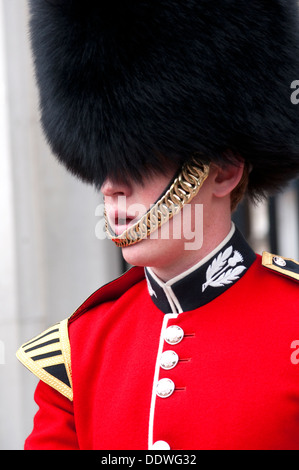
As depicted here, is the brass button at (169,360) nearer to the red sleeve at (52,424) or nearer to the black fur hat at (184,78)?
the red sleeve at (52,424)

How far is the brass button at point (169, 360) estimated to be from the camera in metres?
1.53

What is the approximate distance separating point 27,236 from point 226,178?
2.34m

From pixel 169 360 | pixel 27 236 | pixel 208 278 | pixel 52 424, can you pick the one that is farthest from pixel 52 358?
pixel 27 236

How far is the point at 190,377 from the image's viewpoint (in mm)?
1498

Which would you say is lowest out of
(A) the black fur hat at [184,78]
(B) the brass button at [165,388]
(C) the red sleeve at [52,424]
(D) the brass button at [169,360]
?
(C) the red sleeve at [52,424]

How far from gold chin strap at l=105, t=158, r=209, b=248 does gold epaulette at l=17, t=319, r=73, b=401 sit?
0.37 meters

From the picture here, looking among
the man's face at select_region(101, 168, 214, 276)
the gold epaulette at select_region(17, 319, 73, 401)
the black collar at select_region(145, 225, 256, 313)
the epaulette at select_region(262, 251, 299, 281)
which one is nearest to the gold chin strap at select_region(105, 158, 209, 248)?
the man's face at select_region(101, 168, 214, 276)

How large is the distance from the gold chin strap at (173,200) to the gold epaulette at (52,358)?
37 centimetres

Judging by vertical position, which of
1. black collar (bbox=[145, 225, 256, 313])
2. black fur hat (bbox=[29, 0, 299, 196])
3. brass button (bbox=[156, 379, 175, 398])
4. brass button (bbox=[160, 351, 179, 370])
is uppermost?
black fur hat (bbox=[29, 0, 299, 196])

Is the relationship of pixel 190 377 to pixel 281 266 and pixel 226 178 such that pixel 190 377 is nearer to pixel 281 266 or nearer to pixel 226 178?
pixel 281 266

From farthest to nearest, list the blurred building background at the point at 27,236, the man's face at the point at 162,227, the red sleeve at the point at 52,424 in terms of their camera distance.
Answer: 1. the blurred building background at the point at 27,236
2. the red sleeve at the point at 52,424
3. the man's face at the point at 162,227

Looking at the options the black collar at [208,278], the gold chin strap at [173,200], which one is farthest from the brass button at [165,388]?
the gold chin strap at [173,200]

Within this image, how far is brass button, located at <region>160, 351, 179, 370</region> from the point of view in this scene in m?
1.53

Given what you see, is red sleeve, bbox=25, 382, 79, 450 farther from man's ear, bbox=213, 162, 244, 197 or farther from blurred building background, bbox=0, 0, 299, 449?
blurred building background, bbox=0, 0, 299, 449
